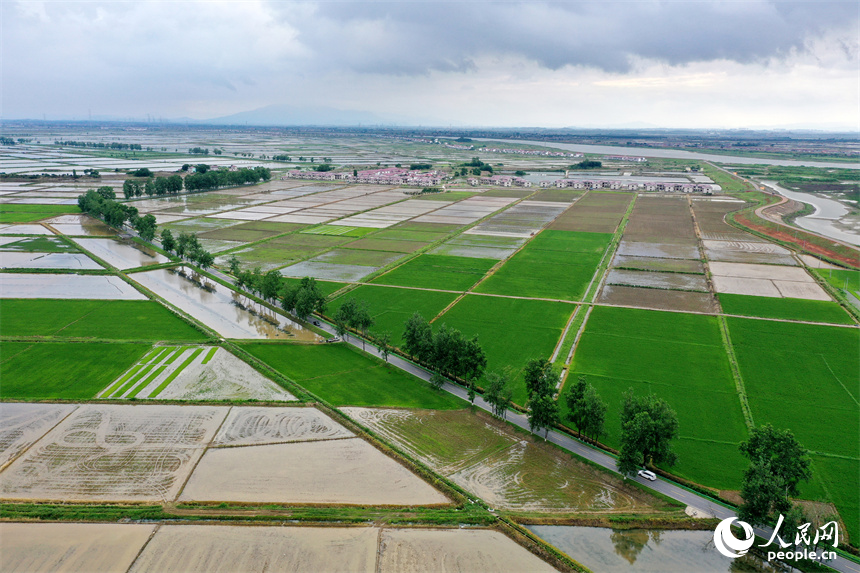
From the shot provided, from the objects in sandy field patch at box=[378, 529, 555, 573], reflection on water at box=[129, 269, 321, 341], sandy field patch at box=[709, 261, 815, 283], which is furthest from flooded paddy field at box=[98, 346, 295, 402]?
sandy field patch at box=[709, 261, 815, 283]

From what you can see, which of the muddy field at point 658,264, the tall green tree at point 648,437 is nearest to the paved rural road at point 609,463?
the tall green tree at point 648,437

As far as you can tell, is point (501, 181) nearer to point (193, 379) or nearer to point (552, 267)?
point (552, 267)

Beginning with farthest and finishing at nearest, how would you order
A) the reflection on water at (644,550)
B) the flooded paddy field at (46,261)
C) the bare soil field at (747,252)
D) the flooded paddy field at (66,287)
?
the bare soil field at (747,252)
the flooded paddy field at (46,261)
the flooded paddy field at (66,287)
the reflection on water at (644,550)

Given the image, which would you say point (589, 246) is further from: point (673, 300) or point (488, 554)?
point (488, 554)

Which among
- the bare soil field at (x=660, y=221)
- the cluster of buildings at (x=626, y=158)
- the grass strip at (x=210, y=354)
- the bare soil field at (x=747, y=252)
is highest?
the cluster of buildings at (x=626, y=158)

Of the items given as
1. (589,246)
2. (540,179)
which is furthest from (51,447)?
(540,179)

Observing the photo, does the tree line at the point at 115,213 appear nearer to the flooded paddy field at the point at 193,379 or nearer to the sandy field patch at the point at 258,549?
the flooded paddy field at the point at 193,379

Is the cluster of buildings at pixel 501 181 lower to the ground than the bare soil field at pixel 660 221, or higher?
higher
